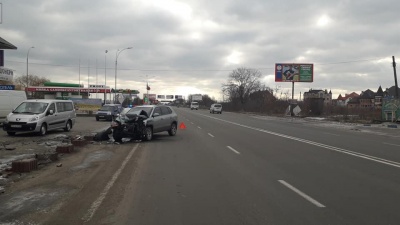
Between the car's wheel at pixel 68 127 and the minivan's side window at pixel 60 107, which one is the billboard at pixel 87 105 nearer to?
the car's wheel at pixel 68 127

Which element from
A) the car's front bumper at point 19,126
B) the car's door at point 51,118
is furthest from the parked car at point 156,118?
the car's front bumper at point 19,126

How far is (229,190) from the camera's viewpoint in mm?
7699

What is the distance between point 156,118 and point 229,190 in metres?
11.8

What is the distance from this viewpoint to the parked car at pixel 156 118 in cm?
1848

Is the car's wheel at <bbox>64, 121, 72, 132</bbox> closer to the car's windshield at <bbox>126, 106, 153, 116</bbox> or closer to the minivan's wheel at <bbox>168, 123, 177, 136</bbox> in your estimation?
the car's windshield at <bbox>126, 106, 153, 116</bbox>

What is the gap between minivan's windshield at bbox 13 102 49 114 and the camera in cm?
2044

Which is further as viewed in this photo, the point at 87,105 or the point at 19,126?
the point at 87,105

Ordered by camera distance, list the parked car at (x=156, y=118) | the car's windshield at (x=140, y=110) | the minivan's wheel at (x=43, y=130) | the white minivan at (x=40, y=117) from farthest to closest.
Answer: the minivan's wheel at (x=43, y=130)
the white minivan at (x=40, y=117)
the car's windshield at (x=140, y=110)
the parked car at (x=156, y=118)

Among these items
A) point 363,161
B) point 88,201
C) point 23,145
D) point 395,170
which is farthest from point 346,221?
point 23,145

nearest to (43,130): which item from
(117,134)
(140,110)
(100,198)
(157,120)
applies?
(117,134)

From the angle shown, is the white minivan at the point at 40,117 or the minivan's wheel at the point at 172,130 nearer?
the white minivan at the point at 40,117

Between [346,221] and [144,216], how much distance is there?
2.86 meters

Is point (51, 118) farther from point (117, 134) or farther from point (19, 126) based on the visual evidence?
point (117, 134)

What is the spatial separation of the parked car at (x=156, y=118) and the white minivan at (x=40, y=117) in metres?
4.57
